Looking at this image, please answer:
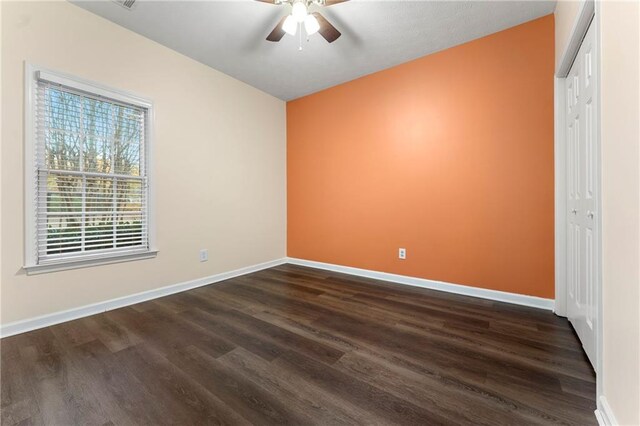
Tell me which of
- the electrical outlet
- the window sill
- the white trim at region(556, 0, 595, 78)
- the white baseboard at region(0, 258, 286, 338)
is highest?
the white trim at region(556, 0, 595, 78)

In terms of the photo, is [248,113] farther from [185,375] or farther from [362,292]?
[185,375]

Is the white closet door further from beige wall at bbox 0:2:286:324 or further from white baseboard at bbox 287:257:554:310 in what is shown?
beige wall at bbox 0:2:286:324

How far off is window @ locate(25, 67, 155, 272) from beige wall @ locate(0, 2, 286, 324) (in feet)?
0.26

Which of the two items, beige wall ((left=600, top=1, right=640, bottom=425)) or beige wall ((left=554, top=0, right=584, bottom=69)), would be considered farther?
beige wall ((left=554, top=0, right=584, bottom=69))

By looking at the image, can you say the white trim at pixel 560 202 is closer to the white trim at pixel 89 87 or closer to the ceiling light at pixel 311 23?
the ceiling light at pixel 311 23

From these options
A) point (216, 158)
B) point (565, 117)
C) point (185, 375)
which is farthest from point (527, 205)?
point (216, 158)

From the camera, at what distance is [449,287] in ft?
9.06

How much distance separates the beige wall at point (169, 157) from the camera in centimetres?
188

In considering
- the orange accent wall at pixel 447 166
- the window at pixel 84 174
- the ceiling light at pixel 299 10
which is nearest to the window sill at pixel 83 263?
the window at pixel 84 174

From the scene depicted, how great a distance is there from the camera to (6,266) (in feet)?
6.04

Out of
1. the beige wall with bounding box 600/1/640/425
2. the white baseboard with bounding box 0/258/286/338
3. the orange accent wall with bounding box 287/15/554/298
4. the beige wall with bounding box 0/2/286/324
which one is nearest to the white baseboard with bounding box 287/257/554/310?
the orange accent wall with bounding box 287/15/554/298

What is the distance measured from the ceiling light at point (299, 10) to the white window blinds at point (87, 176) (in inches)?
72.2

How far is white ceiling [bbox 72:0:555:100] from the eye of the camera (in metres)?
2.15

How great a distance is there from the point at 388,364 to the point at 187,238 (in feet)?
8.14
